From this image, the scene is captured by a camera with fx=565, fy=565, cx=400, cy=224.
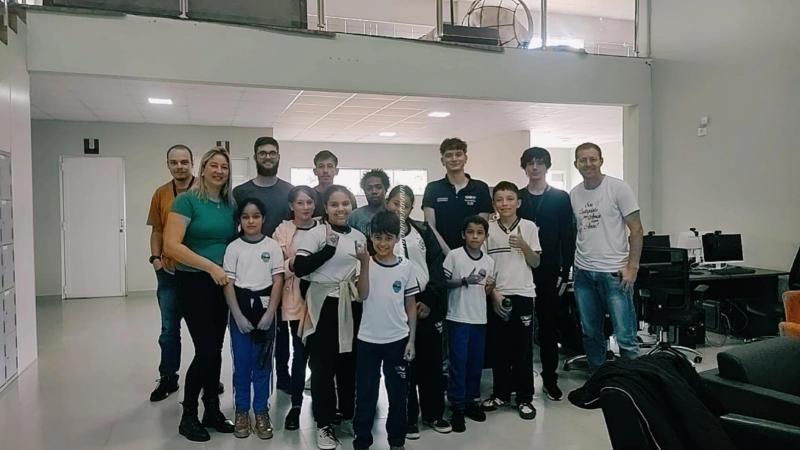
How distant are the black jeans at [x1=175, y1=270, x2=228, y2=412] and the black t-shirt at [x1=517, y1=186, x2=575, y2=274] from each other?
73.1 inches

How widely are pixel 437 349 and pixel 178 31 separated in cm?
339

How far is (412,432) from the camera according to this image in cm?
297

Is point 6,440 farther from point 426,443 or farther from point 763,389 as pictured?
point 763,389

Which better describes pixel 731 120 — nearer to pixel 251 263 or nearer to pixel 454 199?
pixel 454 199

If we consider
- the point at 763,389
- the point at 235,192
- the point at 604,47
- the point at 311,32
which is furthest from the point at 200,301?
the point at 604,47

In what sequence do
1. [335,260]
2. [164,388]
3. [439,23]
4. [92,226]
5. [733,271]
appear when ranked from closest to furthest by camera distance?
[335,260]
[164,388]
[733,271]
[439,23]
[92,226]

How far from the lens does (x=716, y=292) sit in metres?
5.17


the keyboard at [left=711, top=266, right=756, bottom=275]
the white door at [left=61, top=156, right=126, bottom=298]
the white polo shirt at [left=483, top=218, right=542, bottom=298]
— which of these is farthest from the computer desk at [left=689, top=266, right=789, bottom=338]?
the white door at [left=61, top=156, right=126, bottom=298]

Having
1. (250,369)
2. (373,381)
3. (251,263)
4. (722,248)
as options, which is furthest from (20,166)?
(722,248)

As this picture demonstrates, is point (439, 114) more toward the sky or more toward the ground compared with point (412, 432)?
more toward the sky

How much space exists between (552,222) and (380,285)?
1.36 metres

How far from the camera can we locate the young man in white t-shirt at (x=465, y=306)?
3.11 m

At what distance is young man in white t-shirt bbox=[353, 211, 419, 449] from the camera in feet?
8.72

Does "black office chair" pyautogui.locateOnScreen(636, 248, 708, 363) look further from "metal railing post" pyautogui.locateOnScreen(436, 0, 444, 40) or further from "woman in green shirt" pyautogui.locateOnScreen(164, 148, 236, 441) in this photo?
"woman in green shirt" pyautogui.locateOnScreen(164, 148, 236, 441)
